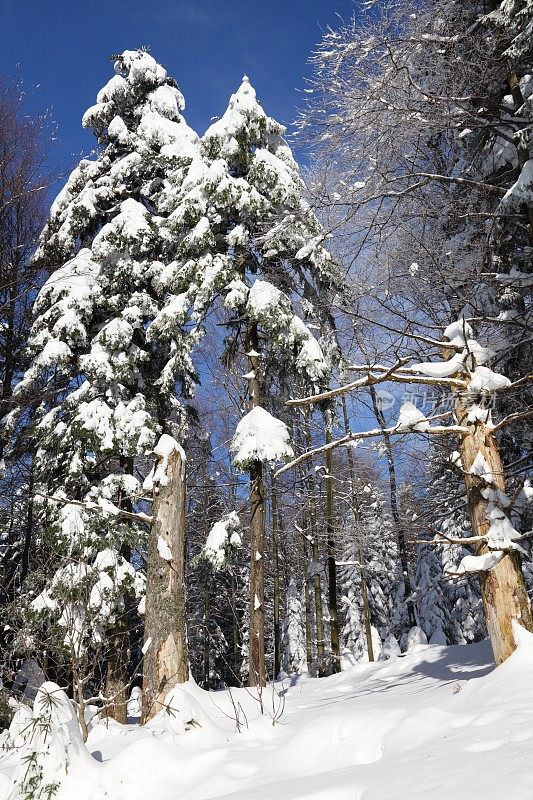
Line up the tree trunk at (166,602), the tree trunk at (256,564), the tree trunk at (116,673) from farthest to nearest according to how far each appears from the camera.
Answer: the tree trunk at (116,673) < the tree trunk at (256,564) < the tree trunk at (166,602)

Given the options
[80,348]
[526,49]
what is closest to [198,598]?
[80,348]

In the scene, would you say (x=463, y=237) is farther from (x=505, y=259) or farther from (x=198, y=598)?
(x=198, y=598)

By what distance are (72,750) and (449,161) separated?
7225 mm

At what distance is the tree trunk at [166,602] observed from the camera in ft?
21.5

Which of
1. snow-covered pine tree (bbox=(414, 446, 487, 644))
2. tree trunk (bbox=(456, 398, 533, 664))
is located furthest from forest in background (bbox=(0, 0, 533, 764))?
snow-covered pine tree (bbox=(414, 446, 487, 644))

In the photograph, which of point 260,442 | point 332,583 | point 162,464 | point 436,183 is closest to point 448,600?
point 332,583

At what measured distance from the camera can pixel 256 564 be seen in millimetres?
9297

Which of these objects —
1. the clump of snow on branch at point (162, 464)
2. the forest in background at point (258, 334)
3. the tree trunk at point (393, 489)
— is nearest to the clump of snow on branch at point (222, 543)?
the forest in background at point (258, 334)

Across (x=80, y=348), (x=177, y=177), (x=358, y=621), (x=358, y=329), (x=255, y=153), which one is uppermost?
(x=177, y=177)

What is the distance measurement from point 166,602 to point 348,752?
128 inches

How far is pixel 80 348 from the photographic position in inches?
469

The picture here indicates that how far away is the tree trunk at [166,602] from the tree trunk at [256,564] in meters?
2.28

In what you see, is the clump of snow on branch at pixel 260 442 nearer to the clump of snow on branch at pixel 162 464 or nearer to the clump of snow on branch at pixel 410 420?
the clump of snow on branch at pixel 162 464

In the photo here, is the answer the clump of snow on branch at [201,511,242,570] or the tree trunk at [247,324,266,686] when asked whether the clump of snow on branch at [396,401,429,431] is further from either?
the clump of snow on branch at [201,511,242,570]
